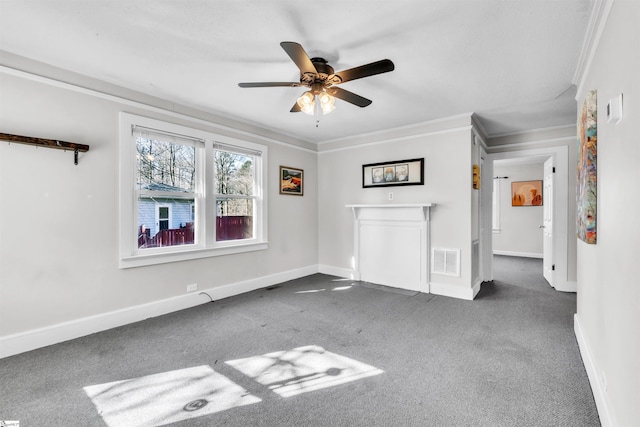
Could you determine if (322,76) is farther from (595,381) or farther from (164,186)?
(595,381)

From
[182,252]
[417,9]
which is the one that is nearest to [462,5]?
[417,9]

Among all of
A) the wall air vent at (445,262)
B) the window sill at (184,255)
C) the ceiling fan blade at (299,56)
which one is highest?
the ceiling fan blade at (299,56)

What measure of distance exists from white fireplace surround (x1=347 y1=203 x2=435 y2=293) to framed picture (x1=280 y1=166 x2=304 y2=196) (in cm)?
100

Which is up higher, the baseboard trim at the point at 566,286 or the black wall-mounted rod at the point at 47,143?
the black wall-mounted rod at the point at 47,143

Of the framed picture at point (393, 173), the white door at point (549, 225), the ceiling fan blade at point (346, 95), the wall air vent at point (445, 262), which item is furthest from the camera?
the white door at point (549, 225)

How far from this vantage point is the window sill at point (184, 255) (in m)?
3.06

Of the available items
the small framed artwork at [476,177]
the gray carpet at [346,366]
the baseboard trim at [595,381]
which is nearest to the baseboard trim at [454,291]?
the gray carpet at [346,366]

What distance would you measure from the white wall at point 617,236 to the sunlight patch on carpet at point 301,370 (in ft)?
4.40

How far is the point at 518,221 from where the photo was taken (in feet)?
24.5

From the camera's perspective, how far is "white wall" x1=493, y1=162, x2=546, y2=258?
7.21 meters

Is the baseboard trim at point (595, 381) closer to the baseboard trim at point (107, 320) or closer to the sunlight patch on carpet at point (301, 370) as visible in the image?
the sunlight patch on carpet at point (301, 370)

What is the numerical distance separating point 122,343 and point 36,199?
58.4 inches

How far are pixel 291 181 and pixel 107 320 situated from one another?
3135mm

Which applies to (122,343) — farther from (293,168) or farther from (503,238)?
(503,238)
